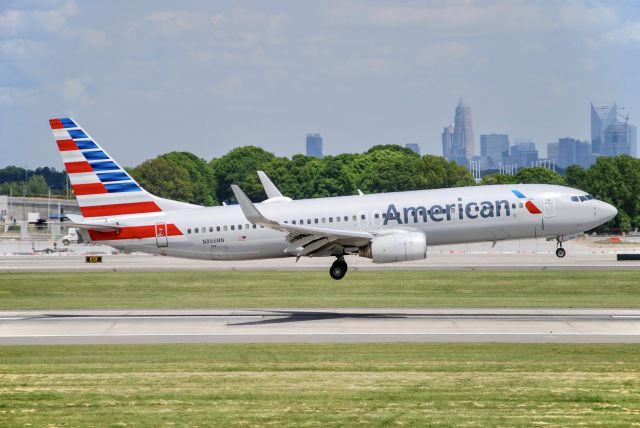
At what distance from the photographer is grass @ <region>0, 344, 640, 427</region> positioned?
28797 mm

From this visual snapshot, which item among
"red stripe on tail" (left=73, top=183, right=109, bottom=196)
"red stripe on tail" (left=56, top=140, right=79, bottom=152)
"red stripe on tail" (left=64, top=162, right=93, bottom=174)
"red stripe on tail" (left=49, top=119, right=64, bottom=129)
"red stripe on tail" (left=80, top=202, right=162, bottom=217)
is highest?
"red stripe on tail" (left=49, top=119, right=64, bottom=129)

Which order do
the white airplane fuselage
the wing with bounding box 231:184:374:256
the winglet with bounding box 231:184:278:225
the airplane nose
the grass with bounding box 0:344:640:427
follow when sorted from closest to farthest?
the grass with bounding box 0:344:640:427, the winglet with bounding box 231:184:278:225, the wing with bounding box 231:184:374:256, the white airplane fuselage, the airplane nose

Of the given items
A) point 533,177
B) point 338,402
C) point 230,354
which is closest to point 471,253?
point 230,354

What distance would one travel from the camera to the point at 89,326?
161 feet

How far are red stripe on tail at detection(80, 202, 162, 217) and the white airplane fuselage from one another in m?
0.38

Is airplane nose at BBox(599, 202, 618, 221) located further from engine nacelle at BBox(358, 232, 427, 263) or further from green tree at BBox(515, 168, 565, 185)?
green tree at BBox(515, 168, 565, 185)

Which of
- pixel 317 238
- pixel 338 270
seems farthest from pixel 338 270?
pixel 317 238

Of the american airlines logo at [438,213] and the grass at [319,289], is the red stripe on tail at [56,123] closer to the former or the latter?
the grass at [319,289]

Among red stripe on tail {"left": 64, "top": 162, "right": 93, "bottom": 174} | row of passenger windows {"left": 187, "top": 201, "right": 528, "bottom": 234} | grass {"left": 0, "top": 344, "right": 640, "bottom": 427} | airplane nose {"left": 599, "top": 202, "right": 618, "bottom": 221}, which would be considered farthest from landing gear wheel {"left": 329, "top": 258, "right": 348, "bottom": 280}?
airplane nose {"left": 599, "top": 202, "right": 618, "bottom": 221}

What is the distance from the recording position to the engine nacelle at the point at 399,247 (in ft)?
169

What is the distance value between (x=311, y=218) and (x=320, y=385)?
21739 mm

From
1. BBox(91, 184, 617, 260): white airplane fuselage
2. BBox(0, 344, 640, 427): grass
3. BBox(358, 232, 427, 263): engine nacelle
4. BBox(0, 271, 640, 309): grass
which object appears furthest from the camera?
BBox(0, 271, 640, 309): grass

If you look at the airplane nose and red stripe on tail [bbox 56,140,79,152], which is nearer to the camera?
red stripe on tail [bbox 56,140,79,152]

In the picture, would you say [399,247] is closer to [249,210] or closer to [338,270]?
[338,270]
